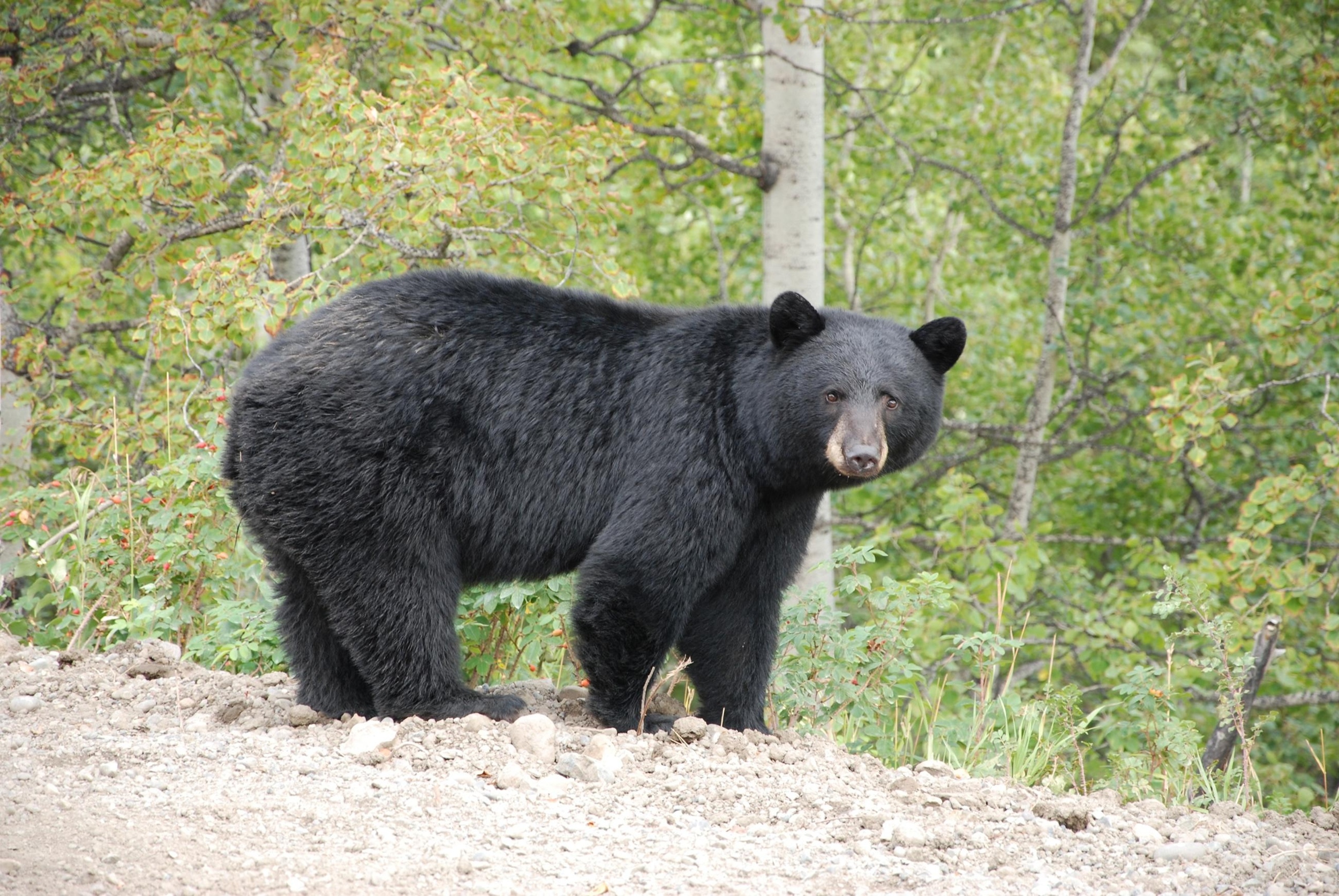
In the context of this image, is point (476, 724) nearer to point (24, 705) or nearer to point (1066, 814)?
point (24, 705)

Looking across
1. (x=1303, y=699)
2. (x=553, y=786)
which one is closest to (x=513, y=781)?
(x=553, y=786)

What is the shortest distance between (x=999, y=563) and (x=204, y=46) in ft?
19.3

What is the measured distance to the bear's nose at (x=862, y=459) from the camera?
3.88 meters

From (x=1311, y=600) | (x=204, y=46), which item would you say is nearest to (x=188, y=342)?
(x=204, y=46)

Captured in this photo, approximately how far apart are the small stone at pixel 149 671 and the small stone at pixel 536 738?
142 cm

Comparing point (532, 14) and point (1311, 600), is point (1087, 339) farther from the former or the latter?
point (532, 14)

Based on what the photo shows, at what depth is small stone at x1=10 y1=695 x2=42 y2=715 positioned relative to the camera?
12.4 feet

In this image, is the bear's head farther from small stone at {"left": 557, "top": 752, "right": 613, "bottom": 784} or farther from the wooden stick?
the wooden stick

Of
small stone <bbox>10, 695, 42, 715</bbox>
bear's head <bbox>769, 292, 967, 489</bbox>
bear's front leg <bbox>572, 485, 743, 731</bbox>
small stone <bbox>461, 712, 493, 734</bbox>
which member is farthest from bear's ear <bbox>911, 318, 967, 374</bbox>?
small stone <bbox>10, 695, 42, 715</bbox>

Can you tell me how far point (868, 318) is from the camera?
14.4 ft

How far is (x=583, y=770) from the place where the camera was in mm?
3369

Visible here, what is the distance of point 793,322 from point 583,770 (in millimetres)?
1663

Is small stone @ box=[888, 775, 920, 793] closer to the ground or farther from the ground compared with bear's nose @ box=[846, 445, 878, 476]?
closer to the ground

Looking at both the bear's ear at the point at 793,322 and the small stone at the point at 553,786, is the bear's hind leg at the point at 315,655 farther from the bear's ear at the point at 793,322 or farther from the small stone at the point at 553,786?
the bear's ear at the point at 793,322
